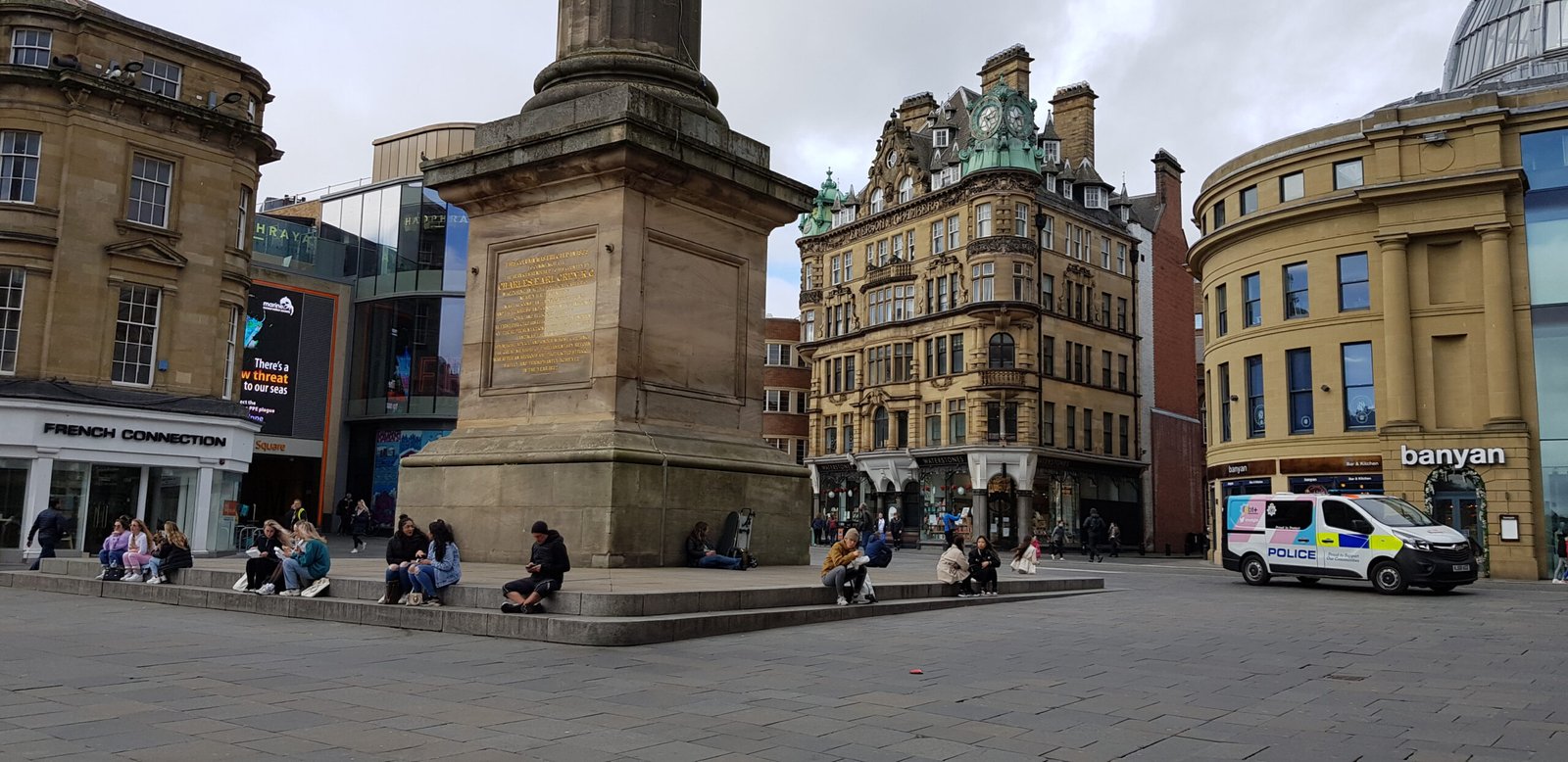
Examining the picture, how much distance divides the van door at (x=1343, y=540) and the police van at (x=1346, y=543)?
0.8 inches

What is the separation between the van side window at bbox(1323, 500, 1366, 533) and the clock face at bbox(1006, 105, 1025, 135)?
38.2 m

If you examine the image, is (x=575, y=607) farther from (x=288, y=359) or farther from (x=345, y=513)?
(x=288, y=359)

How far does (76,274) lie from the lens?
3048cm

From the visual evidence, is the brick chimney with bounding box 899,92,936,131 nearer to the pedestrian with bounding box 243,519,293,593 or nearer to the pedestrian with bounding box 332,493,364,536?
the pedestrian with bounding box 332,493,364,536

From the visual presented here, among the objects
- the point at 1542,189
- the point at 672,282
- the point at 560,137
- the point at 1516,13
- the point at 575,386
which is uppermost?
the point at 1516,13

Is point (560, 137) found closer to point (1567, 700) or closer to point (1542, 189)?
point (1567, 700)

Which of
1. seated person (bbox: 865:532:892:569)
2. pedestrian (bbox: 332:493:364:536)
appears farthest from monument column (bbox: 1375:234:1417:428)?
pedestrian (bbox: 332:493:364:536)

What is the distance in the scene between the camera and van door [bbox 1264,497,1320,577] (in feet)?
80.7

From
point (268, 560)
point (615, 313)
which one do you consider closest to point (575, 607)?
point (615, 313)

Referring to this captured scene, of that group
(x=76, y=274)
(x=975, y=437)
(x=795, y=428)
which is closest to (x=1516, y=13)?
(x=975, y=437)

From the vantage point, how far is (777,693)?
26.0 ft

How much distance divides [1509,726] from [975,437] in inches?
1996

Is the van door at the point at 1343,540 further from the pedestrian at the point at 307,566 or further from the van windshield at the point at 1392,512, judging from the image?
the pedestrian at the point at 307,566

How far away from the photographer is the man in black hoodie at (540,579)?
427 inches
